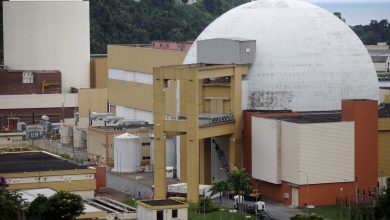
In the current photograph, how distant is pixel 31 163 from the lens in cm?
6116

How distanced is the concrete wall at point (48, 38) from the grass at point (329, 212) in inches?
1692

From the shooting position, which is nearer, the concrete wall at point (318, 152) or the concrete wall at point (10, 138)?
the concrete wall at point (318, 152)

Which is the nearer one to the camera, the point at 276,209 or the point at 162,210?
the point at 162,210

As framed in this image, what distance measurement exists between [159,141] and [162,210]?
9.00 meters

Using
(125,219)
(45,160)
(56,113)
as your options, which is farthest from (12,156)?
(56,113)

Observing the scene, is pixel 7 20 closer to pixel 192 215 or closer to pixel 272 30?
pixel 272 30

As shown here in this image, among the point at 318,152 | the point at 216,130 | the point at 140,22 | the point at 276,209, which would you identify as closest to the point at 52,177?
the point at 216,130

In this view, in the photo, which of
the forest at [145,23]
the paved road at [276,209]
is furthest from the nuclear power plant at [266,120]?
the forest at [145,23]

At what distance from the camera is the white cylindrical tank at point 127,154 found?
6956 centimetres

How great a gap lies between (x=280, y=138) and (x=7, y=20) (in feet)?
143

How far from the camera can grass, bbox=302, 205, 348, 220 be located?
53.9 metres

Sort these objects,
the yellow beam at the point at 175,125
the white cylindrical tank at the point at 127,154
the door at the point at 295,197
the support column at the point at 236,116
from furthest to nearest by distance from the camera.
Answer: the white cylindrical tank at the point at 127,154 → the support column at the point at 236,116 → the yellow beam at the point at 175,125 → the door at the point at 295,197

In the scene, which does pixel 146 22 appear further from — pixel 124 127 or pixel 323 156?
pixel 323 156

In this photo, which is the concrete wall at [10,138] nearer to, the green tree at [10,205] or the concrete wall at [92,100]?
the concrete wall at [92,100]
